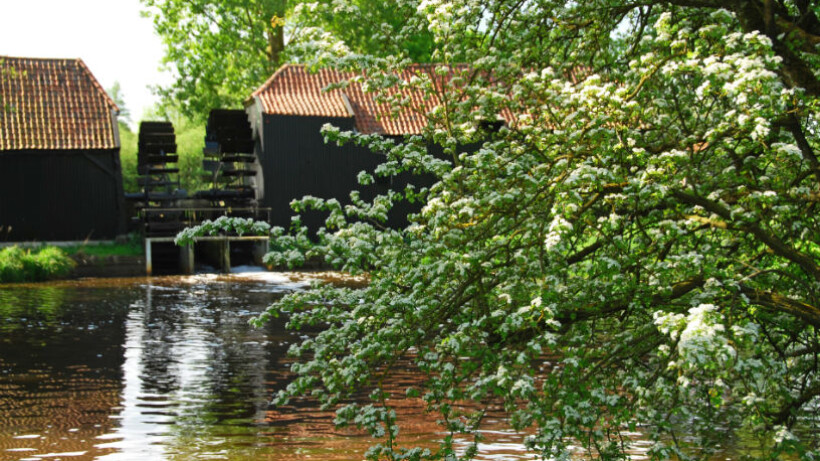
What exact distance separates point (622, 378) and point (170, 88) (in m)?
37.3

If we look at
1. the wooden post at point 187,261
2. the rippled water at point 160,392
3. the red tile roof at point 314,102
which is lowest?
the rippled water at point 160,392

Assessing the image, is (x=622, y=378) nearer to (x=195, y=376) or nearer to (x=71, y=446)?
(x=71, y=446)

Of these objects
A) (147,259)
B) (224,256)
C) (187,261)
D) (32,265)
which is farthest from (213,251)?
(32,265)

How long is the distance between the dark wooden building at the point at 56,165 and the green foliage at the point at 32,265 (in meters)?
3.97

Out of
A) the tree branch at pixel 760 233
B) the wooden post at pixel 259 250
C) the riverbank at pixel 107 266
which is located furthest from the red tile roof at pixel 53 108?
the tree branch at pixel 760 233

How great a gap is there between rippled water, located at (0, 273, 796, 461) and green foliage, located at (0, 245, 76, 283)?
15.0 feet

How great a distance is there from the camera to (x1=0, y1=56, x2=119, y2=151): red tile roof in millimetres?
30156

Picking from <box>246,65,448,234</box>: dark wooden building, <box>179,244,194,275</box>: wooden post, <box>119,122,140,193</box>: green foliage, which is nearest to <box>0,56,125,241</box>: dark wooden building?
<box>179,244,194,275</box>: wooden post

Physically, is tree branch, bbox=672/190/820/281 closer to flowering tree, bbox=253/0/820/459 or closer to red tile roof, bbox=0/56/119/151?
flowering tree, bbox=253/0/820/459

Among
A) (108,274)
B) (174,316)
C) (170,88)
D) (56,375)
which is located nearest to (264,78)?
(170,88)

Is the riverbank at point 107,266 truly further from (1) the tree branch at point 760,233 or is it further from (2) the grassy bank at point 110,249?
(1) the tree branch at point 760,233

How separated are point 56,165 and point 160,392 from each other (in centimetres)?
2148

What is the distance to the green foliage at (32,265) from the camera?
958 inches

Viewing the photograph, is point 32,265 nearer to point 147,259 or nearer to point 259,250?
point 147,259
